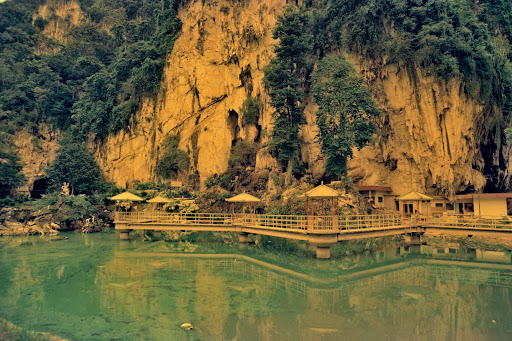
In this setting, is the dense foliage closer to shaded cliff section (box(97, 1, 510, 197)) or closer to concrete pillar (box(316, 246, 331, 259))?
shaded cliff section (box(97, 1, 510, 197))

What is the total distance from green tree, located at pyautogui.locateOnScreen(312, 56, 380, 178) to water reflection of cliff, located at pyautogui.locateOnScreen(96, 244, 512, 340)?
9.10 m

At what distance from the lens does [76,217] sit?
29203 mm

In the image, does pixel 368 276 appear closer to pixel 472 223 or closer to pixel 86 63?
pixel 472 223

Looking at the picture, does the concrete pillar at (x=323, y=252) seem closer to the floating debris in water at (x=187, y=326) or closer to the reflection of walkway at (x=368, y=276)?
the reflection of walkway at (x=368, y=276)

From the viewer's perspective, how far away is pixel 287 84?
27.5 m

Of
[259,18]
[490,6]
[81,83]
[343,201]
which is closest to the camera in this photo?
[343,201]

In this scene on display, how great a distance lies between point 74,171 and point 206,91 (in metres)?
14.5

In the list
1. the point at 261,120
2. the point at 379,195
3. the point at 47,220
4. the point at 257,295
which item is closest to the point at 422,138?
the point at 379,195

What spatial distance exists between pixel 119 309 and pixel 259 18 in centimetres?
2995

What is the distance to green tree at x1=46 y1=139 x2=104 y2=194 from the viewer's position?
33594 millimetres

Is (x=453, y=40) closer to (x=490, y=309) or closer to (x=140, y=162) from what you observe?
(x=490, y=309)

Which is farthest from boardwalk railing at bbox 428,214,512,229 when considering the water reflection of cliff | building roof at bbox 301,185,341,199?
building roof at bbox 301,185,341,199

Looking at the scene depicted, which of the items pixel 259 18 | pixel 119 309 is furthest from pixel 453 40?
pixel 119 309

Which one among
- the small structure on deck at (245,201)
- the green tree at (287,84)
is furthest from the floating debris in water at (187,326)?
the green tree at (287,84)
